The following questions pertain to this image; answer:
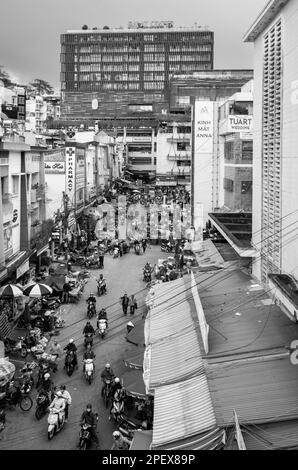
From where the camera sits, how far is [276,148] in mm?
15406

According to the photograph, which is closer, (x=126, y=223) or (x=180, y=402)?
(x=180, y=402)

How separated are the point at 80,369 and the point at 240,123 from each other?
648 inches

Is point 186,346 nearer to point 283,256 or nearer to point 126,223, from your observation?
point 283,256

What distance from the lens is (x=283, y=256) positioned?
48.2 feet

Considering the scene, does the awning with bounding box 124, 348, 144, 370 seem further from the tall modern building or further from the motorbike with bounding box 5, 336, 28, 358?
the tall modern building

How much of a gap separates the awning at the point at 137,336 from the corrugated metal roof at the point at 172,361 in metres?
2.44

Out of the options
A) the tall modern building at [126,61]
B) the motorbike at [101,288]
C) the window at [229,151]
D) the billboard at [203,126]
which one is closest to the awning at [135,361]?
the motorbike at [101,288]

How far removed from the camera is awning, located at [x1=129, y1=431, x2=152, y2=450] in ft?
34.6

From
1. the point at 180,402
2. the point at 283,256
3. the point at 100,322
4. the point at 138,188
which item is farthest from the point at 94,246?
the point at 138,188

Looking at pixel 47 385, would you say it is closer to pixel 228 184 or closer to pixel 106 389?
pixel 106 389

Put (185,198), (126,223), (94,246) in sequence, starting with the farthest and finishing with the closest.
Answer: (185,198), (126,223), (94,246)

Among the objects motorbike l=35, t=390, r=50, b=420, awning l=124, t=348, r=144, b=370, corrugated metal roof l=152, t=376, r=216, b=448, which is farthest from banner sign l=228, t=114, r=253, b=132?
corrugated metal roof l=152, t=376, r=216, b=448

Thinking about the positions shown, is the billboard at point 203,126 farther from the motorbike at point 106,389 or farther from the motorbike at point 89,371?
the motorbike at point 106,389

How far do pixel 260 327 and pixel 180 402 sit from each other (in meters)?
3.70
